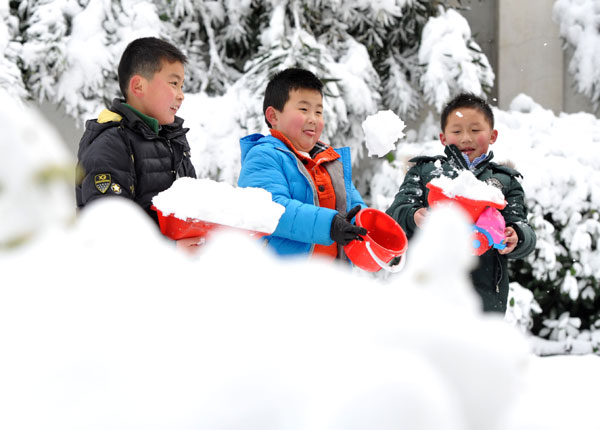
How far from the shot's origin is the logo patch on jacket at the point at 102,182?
2.03 metres

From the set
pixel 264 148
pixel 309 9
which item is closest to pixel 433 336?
pixel 264 148

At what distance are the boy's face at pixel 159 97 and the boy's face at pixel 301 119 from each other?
1.53 ft

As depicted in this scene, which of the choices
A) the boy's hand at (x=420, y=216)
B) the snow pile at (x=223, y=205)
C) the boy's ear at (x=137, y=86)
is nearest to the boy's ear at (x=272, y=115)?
the boy's ear at (x=137, y=86)

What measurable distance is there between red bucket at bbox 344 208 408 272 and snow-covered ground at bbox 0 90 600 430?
1459 mm

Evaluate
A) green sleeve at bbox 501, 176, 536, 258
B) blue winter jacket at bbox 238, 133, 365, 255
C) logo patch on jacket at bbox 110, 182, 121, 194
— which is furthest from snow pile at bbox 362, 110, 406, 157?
logo patch on jacket at bbox 110, 182, 121, 194

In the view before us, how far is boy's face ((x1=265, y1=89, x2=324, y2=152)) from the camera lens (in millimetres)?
2623

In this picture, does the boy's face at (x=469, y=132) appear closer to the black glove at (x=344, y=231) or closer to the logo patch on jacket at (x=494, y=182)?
the logo patch on jacket at (x=494, y=182)

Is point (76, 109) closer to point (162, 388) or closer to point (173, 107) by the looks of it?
point (173, 107)

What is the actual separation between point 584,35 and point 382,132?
172 inches

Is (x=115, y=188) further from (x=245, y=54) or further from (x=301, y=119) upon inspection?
(x=245, y=54)

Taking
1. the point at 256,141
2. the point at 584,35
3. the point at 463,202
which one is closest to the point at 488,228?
the point at 463,202

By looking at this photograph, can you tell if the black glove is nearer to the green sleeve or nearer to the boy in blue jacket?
the boy in blue jacket

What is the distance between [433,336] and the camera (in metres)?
0.44

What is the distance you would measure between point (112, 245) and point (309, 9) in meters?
5.52
